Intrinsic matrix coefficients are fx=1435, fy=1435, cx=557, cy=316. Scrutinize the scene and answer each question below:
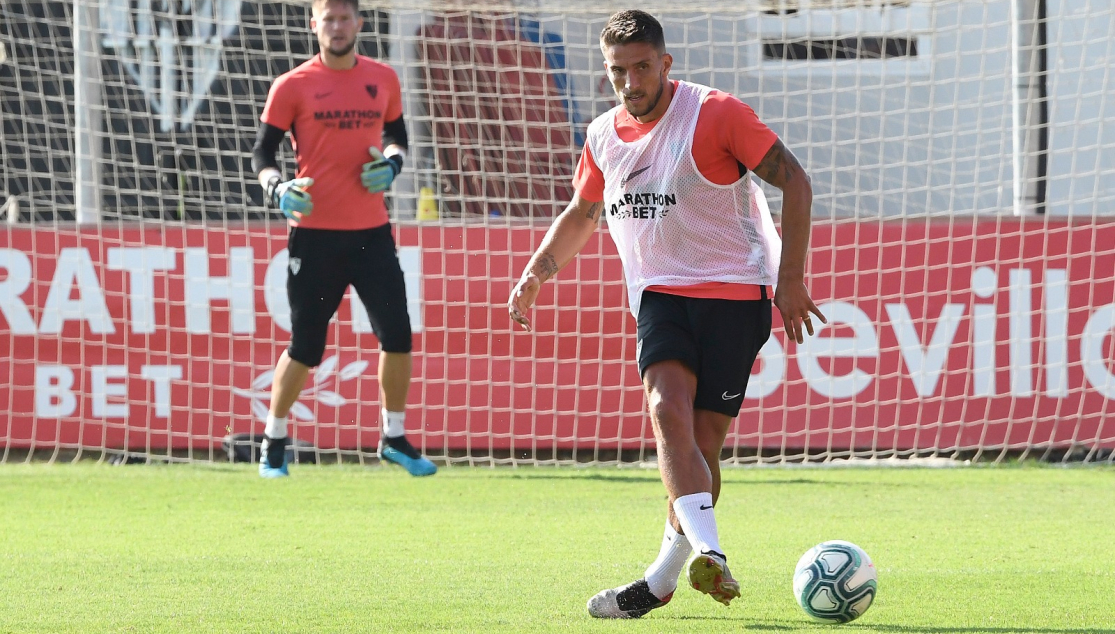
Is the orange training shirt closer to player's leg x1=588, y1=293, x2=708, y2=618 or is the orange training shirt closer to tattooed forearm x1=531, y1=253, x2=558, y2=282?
tattooed forearm x1=531, y1=253, x2=558, y2=282

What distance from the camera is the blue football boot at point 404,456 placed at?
7688 millimetres

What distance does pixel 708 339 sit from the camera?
423cm

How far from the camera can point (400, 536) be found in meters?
5.77

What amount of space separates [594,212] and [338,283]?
3126 millimetres

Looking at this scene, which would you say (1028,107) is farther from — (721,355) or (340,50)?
(721,355)

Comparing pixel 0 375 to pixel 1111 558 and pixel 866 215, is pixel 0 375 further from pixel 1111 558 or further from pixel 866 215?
pixel 1111 558

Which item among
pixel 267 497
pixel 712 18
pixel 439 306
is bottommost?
pixel 267 497

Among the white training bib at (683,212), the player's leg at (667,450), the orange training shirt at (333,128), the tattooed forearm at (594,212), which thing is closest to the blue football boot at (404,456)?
the orange training shirt at (333,128)

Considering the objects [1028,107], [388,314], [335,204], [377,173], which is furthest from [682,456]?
[1028,107]

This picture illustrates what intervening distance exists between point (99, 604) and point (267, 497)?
109 inches

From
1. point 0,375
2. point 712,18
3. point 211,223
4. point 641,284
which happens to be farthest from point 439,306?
point 641,284

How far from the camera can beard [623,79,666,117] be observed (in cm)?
418

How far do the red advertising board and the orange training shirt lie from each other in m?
1.34

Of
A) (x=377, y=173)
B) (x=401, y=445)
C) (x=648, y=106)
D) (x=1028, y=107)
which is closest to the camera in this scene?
(x=648, y=106)
